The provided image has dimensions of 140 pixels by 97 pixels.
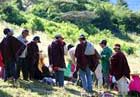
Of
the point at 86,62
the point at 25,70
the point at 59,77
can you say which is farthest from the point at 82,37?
the point at 25,70

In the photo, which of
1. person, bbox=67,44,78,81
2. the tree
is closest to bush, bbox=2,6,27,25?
person, bbox=67,44,78,81

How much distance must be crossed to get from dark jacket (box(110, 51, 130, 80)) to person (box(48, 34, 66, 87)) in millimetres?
1474

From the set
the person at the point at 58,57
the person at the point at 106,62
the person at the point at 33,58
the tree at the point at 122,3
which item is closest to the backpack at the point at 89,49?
the person at the point at 58,57

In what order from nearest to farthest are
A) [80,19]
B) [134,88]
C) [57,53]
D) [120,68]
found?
[120,68]
[57,53]
[134,88]
[80,19]

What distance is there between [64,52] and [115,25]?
5196 centimetres

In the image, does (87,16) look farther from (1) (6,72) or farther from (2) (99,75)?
(1) (6,72)

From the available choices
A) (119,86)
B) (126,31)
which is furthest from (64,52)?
(126,31)

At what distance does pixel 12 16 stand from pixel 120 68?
28.3 metres

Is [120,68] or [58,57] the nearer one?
[120,68]

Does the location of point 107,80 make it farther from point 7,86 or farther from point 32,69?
point 7,86

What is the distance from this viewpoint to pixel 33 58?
15.2 meters

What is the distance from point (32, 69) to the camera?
50.9 ft

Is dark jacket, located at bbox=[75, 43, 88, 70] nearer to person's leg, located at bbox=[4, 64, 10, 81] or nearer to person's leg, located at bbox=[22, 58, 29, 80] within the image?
person's leg, located at bbox=[22, 58, 29, 80]

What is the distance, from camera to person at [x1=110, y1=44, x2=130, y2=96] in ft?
47.2
